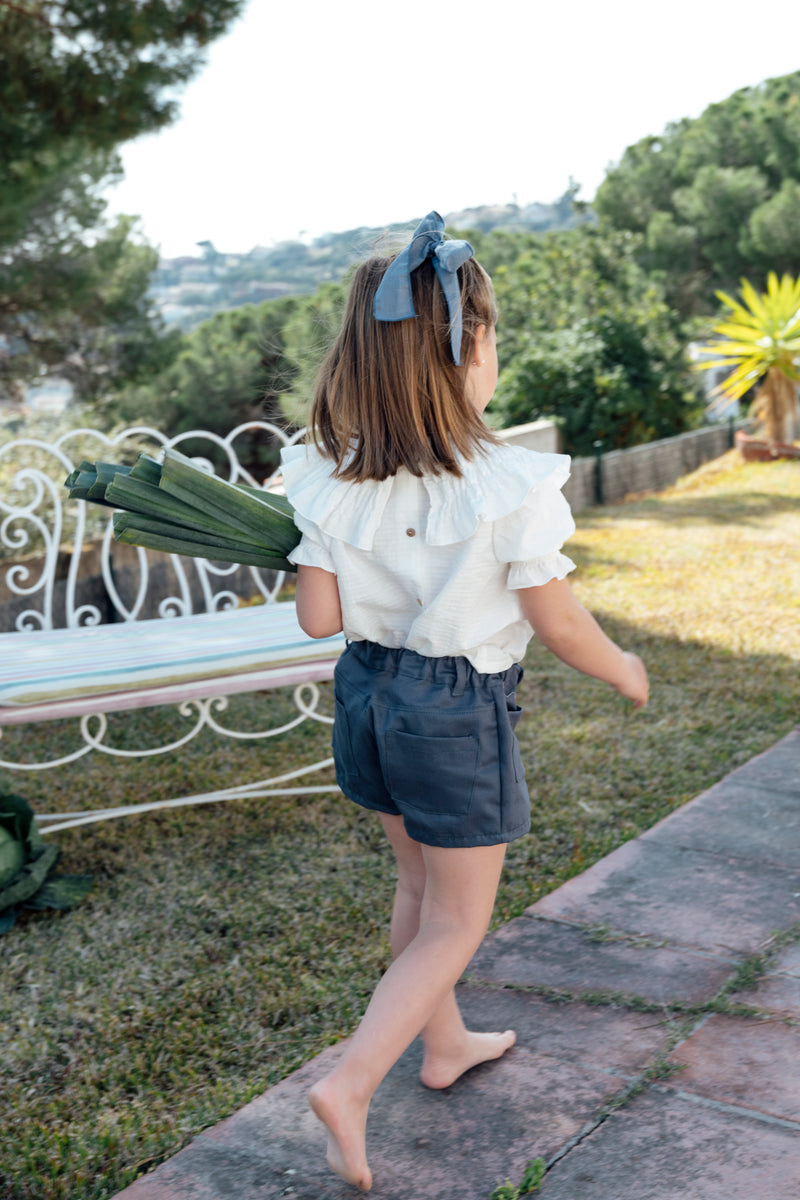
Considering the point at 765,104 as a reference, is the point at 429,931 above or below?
below

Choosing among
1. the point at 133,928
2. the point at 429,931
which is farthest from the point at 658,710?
the point at 429,931

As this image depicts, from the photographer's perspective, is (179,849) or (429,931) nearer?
(429,931)

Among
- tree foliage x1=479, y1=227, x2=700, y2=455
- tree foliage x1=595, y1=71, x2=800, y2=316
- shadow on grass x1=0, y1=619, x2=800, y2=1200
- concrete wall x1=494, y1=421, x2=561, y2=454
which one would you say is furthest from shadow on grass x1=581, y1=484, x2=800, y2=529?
tree foliage x1=595, y1=71, x2=800, y2=316

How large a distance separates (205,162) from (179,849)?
31573 mm

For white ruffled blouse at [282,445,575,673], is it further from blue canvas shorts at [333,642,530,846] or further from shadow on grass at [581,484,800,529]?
shadow on grass at [581,484,800,529]

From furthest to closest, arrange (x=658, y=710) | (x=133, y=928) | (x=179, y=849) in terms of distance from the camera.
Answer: (x=658, y=710) → (x=179, y=849) → (x=133, y=928)

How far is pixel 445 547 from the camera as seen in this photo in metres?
1.49

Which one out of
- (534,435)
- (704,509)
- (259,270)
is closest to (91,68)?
(534,435)

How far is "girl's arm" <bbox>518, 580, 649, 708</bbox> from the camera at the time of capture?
1482 millimetres

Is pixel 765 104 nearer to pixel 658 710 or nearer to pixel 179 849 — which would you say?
pixel 658 710

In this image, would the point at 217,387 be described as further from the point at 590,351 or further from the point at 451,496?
the point at 451,496

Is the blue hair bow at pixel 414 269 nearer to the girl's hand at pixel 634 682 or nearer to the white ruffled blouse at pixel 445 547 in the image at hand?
the white ruffled blouse at pixel 445 547

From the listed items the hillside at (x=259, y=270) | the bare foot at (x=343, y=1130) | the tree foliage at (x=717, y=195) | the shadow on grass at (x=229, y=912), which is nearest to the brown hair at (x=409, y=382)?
the bare foot at (x=343, y=1130)

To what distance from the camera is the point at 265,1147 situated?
5.38 ft
